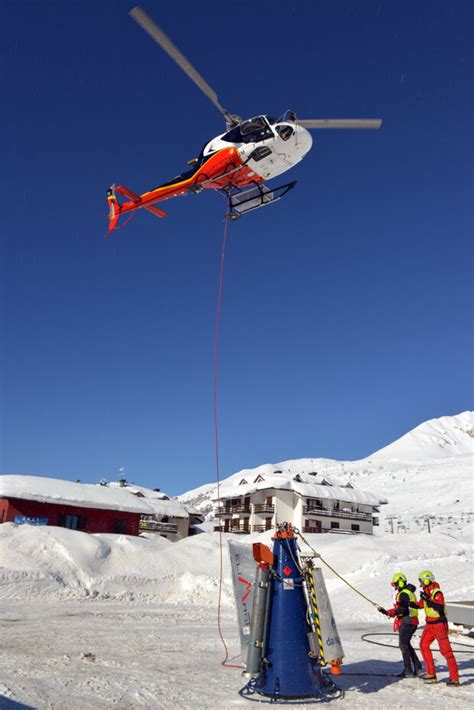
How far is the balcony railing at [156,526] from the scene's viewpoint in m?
47.7

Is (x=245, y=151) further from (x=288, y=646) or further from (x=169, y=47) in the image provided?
(x=288, y=646)

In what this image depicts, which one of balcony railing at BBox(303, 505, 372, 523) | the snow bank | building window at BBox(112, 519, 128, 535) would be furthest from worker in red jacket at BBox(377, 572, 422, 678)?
balcony railing at BBox(303, 505, 372, 523)

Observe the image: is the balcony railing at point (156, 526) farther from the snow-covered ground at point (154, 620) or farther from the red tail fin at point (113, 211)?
the red tail fin at point (113, 211)

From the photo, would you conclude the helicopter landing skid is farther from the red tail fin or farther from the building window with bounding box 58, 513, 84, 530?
the building window with bounding box 58, 513, 84, 530

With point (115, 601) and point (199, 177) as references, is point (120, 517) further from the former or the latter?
point (199, 177)

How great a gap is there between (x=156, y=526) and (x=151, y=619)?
33.6 meters

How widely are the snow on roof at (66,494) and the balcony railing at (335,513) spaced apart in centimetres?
1615

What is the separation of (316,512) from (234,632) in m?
38.1

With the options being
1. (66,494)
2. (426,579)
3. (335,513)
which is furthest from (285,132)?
(335,513)

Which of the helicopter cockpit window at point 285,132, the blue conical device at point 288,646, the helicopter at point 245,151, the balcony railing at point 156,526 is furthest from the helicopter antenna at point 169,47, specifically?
the balcony railing at point 156,526

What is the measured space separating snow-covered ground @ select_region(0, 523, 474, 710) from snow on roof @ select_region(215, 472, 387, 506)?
55.1 ft

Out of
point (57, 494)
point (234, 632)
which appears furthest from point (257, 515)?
point (234, 632)

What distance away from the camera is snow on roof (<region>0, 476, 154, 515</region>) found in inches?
1423

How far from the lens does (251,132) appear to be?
14.4 meters
